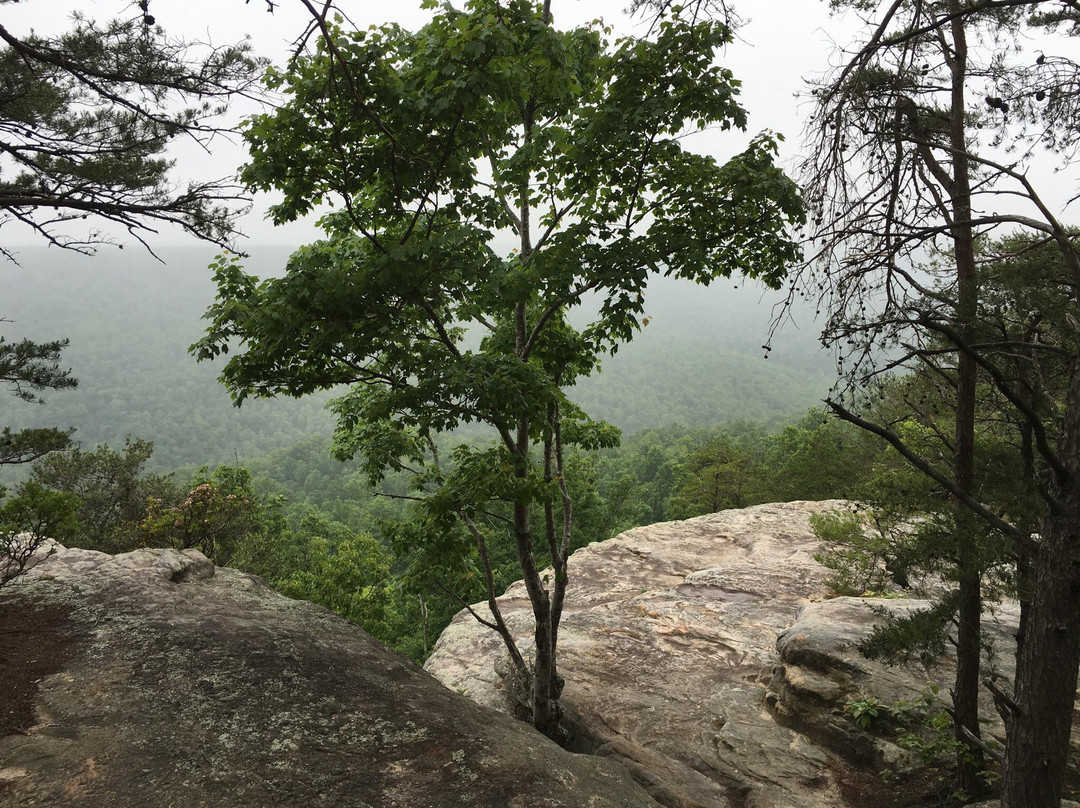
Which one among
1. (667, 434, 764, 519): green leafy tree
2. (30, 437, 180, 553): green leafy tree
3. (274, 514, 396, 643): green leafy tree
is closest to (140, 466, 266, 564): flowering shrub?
(274, 514, 396, 643): green leafy tree

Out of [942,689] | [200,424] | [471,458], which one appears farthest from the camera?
Result: [200,424]

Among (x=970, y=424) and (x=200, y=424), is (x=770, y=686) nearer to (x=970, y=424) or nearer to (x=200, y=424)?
(x=970, y=424)

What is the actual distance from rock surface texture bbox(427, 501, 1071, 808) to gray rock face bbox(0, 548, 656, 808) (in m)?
2.90

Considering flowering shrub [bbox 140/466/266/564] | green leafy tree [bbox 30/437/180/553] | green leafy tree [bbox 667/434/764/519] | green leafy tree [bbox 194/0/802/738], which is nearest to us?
green leafy tree [bbox 194/0/802/738]

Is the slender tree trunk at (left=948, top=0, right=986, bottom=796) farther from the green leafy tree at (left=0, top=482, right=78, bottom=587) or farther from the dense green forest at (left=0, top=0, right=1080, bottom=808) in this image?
the green leafy tree at (left=0, top=482, right=78, bottom=587)

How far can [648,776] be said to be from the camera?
648 centimetres

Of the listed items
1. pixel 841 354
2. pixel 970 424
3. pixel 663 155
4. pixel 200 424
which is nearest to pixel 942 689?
pixel 970 424

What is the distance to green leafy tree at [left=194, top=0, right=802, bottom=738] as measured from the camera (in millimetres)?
4883

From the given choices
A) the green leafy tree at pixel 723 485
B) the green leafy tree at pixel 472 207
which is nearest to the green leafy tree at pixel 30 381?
the green leafy tree at pixel 472 207

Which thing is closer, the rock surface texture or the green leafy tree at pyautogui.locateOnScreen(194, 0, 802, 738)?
the green leafy tree at pyautogui.locateOnScreen(194, 0, 802, 738)

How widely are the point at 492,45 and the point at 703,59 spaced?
2.01 metres

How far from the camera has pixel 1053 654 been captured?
373 centimetres

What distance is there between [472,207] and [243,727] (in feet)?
16.8

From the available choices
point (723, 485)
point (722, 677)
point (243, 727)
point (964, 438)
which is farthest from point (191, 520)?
point (723, 485)
